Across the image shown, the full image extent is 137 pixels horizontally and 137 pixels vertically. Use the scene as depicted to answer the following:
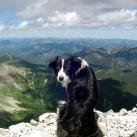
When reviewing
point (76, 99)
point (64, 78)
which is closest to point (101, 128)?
point (76, 99)

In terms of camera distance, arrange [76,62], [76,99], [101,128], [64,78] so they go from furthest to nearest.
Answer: [101,128]
[76,62]
[64,78]
[76,99]

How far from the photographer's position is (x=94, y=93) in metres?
15.3

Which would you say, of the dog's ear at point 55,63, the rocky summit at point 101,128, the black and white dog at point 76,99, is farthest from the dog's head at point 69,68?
the rocky summit at point 101,128

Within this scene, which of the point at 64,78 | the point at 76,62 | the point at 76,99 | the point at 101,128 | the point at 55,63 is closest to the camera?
the point at 76,99

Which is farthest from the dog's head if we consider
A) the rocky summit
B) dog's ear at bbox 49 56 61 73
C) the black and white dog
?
the rocky summit

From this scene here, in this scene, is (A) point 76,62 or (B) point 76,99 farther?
(A) point 76,62

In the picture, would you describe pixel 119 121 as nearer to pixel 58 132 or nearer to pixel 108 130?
pixel 108 130

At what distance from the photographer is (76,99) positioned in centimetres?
1527

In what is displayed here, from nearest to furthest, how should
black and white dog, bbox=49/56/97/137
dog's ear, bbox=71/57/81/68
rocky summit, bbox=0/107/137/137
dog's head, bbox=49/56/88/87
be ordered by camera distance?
1. black and white dog, bbox=49/56/97/137
2. dog's head, bbox=49/56/88/87
3. dog's ear, bbox=71/57/81/68
4. rocky summit, bbox=0/107/137/137

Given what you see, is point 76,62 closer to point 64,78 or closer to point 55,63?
point 64,78

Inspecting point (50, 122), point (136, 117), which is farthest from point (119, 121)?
point (50, 122)

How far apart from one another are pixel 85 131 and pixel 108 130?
329cm

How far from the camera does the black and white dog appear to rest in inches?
587

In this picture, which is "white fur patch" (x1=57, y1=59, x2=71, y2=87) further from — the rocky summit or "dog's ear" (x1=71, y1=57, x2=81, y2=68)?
the rocky summit
